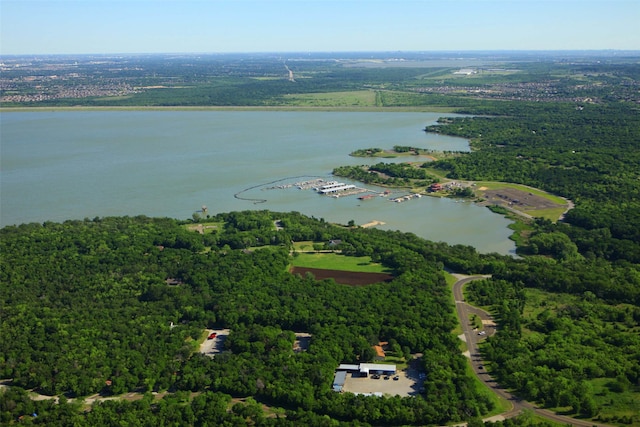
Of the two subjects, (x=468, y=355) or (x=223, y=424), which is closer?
(x=223, y=424)

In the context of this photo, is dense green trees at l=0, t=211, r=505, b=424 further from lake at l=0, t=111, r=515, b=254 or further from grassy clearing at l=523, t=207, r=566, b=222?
grassy clearing at l=523, t=207, r=566, b=222

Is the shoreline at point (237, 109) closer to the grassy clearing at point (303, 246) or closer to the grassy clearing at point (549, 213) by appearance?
the grassy clearing at point (549, 213)

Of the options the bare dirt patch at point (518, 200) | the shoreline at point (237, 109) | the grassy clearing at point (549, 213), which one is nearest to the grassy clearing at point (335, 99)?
the shoreline at point (237, 109)

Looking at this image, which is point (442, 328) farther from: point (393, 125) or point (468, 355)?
point (393, 125)

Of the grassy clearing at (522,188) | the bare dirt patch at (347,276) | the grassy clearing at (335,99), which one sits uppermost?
the grassy clearing at (335,99)

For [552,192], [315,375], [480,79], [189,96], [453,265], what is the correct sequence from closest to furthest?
1. [315,375]
2. [453,265]
3. [552,192]
4. [189,96]
5. [480,79]

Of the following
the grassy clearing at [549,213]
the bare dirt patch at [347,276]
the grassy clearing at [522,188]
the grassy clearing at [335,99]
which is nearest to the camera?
the bare dirt patch at [347,276]

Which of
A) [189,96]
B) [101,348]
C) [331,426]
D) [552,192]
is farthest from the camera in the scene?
[189,96]

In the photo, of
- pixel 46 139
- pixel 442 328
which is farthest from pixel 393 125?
pixel 442 328
